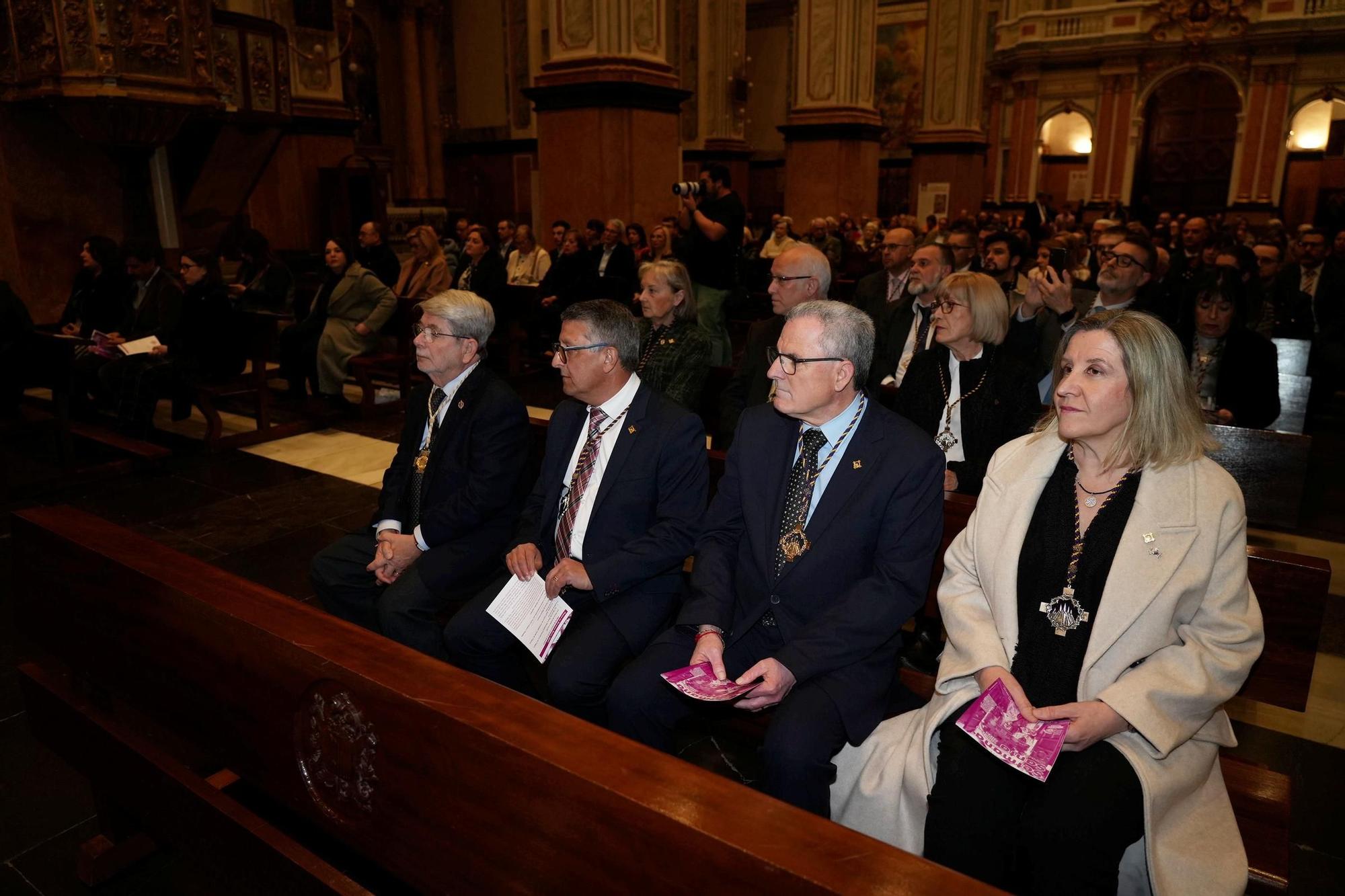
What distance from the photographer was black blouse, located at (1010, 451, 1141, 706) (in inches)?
80.7

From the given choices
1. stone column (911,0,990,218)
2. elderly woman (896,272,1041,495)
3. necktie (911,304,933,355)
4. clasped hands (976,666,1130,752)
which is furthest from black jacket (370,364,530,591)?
stone column (911,0,990,218)

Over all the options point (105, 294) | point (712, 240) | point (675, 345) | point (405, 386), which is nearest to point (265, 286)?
point (105, 294)

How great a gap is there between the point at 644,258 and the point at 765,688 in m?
7.27

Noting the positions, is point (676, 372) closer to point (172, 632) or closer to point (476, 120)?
point (172, 632)

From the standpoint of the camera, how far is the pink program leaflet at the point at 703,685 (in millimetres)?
2051

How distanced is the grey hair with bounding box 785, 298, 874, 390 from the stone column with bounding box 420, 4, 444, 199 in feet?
55.0

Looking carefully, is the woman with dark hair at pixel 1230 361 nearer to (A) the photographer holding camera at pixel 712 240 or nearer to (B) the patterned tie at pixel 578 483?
(B) the patterned tie at pixel 578 483

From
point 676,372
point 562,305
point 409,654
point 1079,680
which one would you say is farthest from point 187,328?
point 1079,680

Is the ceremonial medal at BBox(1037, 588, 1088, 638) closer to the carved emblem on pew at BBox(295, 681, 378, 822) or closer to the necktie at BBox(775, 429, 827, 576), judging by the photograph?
the necktie at BBox(775, 429, 827, 576)

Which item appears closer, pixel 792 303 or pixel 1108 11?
pixel 792 303

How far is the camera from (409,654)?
67.2 inches

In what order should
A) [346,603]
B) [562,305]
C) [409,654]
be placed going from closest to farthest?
[409,654] → [346,603] → [562,305]

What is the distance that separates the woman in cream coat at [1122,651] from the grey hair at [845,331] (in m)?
0.50

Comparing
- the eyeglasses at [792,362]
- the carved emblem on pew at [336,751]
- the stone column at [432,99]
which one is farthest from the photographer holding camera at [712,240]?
Answer: the stone column at [432,99]
